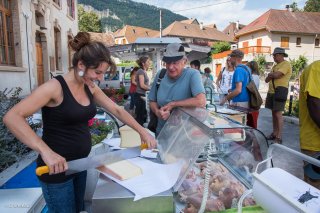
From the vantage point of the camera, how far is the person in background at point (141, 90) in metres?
7.14

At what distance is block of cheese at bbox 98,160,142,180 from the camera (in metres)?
1.51

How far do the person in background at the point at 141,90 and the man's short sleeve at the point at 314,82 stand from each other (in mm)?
5198

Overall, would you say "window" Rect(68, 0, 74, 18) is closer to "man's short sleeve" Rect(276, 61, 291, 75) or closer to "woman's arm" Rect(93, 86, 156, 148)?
"man's short sleeve" Rect(276, 61, 291, 75)

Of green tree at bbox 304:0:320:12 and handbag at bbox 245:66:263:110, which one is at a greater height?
green tree at bbox 304:0:320:12

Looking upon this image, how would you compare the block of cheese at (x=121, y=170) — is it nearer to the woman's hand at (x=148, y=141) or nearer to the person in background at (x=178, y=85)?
the woman's hand at (x=148, y=141)

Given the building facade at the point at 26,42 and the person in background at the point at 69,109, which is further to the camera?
the building facade at the point at 26,42

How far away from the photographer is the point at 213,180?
1.61 m

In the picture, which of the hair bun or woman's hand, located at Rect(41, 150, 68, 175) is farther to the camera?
the hair bun

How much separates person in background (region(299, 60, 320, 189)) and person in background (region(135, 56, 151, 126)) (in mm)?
5026

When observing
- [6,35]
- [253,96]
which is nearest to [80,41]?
[253,96]

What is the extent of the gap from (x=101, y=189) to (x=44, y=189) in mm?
595

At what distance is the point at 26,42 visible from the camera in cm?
925

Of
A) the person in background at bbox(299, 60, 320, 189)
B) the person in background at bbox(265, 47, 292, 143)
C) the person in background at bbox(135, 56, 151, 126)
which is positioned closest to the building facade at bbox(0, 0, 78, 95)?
the person in background at bbox(135, 56, 151, 126)

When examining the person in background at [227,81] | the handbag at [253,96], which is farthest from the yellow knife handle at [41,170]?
the person in background at [227,81]
